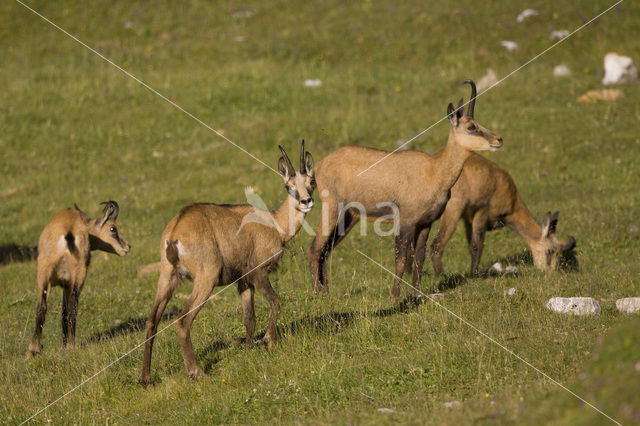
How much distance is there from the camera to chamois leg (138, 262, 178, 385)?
9.41 meters

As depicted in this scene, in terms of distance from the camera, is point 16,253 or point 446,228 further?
point 16,253

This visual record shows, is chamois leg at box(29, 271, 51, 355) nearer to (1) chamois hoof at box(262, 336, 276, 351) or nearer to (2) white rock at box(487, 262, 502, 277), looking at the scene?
(1) chamois hoof at box(262, 336, 276, 351)

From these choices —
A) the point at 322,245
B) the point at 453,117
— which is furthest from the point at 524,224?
the point at 322,245

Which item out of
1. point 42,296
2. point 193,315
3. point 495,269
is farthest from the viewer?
point 495,269

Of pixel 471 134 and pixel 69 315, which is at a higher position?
pixel 471 134

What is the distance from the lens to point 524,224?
15227 millimetres

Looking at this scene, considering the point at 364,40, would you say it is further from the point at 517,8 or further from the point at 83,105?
the point at 83,105

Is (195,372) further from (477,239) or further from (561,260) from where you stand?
(561,260)

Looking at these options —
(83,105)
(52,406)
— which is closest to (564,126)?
(83,105)

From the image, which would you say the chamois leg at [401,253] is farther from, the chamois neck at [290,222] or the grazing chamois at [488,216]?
the chamois neck at [290,222]

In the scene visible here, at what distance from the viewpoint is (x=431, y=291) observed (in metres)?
12.1

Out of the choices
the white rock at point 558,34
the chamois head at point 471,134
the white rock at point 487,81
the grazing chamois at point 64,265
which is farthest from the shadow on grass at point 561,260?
the white rock at point 558,34

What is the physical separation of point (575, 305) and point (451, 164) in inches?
119

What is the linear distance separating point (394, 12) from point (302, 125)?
9.51 metres
